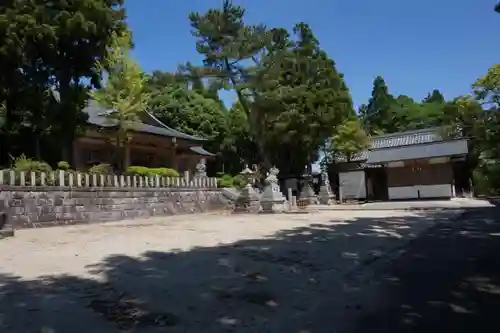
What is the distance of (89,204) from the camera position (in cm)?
1452

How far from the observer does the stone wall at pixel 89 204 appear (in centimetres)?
1204

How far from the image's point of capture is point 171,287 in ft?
16.8

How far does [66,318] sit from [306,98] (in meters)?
26.1

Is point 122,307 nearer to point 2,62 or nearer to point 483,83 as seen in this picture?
point 2,62

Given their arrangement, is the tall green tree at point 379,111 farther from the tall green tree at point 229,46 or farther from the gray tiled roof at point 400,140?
the tall green tree at point 229,46

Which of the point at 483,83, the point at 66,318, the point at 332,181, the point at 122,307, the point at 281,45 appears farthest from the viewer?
the point at 332,181

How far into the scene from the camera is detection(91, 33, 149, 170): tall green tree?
747 inches

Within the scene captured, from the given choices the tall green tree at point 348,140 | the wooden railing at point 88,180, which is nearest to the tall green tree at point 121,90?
the wooden railing at point 88,180

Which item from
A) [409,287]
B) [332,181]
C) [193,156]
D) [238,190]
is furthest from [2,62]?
[332,181]

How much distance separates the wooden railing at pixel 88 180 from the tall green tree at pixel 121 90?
3229mm

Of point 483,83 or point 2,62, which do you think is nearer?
point 2,62

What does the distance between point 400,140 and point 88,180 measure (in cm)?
2731

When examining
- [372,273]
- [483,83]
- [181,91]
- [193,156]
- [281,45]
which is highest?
[281,45]

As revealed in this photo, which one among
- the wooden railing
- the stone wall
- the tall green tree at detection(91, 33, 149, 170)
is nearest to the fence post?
the wooden railing
